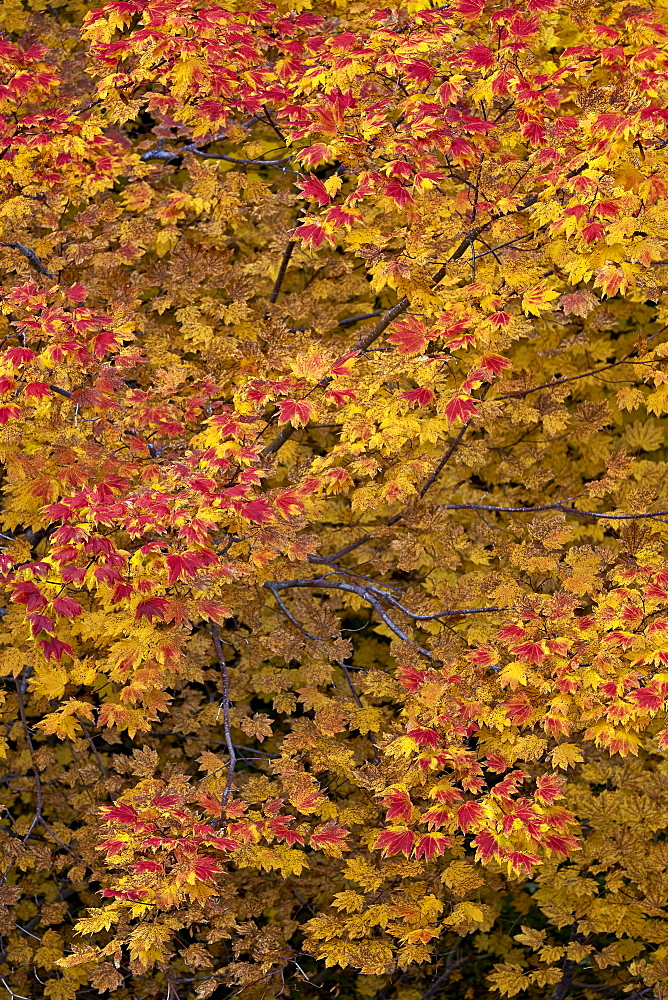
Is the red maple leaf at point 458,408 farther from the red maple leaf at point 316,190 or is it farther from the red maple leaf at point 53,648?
the red maple leaf at point 53,648

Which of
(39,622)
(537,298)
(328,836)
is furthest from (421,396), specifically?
(328,836)

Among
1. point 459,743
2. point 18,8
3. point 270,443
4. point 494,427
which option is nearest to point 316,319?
point 270,443

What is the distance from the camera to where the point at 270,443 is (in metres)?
5.50

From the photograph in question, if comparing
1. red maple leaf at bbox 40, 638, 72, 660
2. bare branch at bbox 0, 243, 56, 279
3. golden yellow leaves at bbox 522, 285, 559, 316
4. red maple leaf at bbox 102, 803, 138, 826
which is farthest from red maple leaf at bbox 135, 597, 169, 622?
bare branch at bbox 0, 243, 56, 279

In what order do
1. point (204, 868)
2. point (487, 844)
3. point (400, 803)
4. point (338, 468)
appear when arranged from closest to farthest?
point (204, 868), point (487, 844), point (400, 803), point (338, 468)

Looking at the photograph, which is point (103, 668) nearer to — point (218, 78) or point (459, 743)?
point (459, 743)

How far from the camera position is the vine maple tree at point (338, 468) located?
407 centimetres

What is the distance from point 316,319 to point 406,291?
4.06ft

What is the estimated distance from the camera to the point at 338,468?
14.8ft

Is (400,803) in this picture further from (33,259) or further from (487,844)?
(33,259)

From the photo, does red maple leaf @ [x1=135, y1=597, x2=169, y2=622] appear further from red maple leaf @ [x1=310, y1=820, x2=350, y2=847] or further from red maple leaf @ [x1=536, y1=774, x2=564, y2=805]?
red maple leaf @ [x1=536, y1=774, x2=564, y2=805]

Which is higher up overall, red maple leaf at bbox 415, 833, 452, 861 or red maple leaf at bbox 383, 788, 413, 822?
red maple leaf at bbox 383, 788, 413, 822

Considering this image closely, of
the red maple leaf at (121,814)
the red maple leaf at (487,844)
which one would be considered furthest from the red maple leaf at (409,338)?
the red maple leaf at (121,814)

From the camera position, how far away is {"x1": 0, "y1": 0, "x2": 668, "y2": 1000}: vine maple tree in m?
4.07
